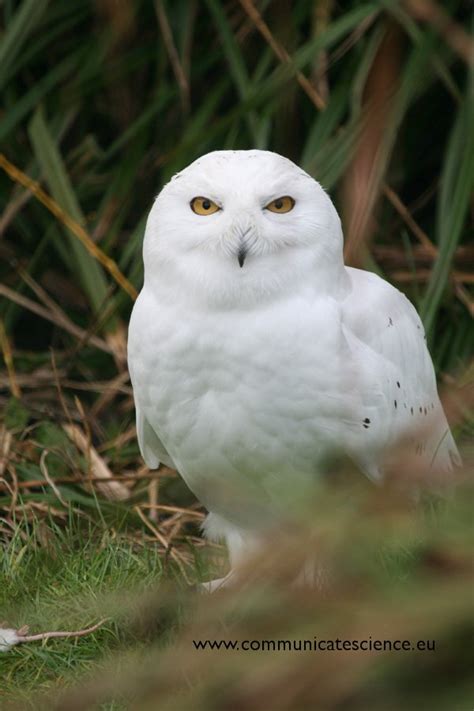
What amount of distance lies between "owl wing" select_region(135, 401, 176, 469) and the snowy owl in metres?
0.20

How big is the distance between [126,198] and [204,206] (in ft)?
6.60

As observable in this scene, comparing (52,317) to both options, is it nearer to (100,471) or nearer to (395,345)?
(100,471)

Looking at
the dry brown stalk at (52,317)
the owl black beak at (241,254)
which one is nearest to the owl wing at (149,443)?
the owl black beak at (241,254)

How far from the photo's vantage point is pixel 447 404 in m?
0.82

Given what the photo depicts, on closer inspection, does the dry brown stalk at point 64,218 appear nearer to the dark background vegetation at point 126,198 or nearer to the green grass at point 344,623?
the dark background vegetation at point 126,198

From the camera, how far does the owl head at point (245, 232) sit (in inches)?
107

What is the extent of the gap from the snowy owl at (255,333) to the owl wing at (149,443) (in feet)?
0.65

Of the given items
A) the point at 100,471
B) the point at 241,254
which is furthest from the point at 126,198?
the point at 241,254

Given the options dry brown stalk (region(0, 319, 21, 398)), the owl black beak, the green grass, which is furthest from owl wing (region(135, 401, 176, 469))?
the green grass

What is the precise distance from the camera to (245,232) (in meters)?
2.68

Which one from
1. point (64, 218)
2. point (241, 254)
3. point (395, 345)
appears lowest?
point (395, 345)

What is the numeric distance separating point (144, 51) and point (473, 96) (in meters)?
1.56

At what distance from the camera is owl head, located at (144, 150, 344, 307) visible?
8.95 feet

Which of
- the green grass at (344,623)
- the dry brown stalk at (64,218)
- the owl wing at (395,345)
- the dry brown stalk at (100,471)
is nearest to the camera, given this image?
the green grass at (344,623)
